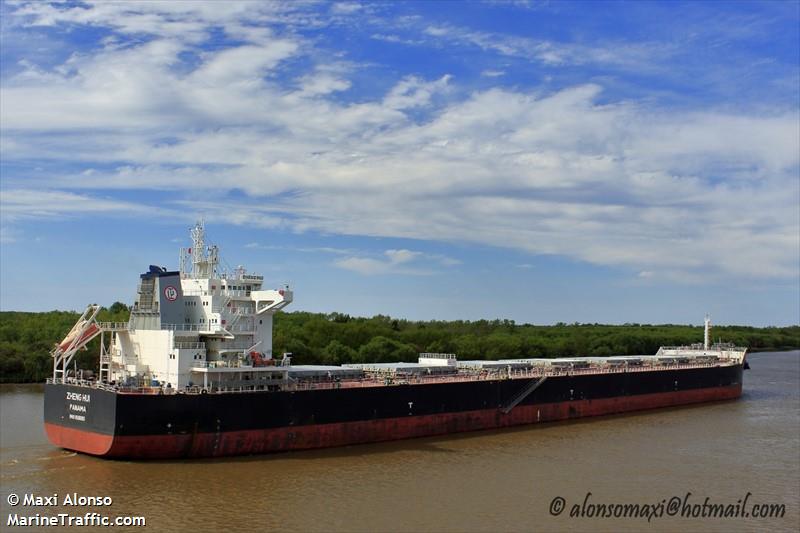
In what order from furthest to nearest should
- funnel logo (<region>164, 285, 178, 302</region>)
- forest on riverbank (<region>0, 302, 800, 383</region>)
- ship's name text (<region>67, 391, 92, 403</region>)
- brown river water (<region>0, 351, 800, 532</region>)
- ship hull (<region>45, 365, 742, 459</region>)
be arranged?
forest on riverbank (<region>0, 302, 800, 383</region>)
funnel logo (<region>164, 285, 178, 302</region>)
ship's name text (<region>67, 391, 92, 403</region>)
ship hull (<region>45, 365, 742, 459</region>)
brown river water (<region>0, 351, 800, 532</region>)

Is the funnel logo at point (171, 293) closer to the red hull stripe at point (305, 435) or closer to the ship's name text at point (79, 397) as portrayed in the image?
the ship's name text at point (79, 397)

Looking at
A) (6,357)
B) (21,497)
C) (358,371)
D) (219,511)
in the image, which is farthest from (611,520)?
(6,357)

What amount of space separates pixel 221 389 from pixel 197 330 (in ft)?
10.3

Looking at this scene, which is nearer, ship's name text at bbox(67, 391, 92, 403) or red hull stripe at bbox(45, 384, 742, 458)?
red hull stripe at bbox(45, 384, 742, 458)

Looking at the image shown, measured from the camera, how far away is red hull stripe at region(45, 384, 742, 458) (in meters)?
25.5

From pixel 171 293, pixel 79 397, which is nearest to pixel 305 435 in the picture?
pixel 171 293

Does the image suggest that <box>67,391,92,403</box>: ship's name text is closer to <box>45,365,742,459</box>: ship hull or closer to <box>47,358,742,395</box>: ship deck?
<box>45,365,742,459</box>: ship hull

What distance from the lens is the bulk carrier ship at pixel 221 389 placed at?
25.7 metres

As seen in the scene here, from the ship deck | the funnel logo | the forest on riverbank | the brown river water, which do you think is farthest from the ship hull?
the forest on riverbank

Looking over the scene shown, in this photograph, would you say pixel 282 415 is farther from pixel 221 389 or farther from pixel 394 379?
pixel 394 379

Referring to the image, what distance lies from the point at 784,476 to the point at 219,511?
20.7 metres

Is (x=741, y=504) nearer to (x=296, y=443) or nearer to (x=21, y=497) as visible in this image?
(x=296, y=443)

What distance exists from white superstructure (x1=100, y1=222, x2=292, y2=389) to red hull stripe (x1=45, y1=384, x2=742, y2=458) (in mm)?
2383

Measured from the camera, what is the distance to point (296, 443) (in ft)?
94.1
